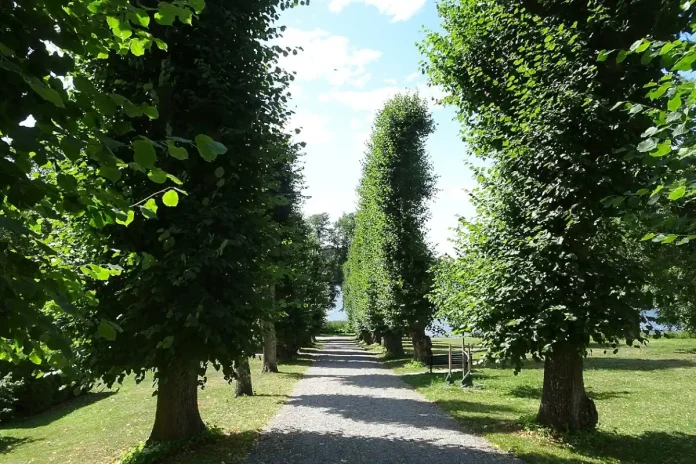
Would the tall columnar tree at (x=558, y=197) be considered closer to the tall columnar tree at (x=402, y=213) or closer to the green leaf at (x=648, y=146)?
the green leaf at (x=648, y=146)

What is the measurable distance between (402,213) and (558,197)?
16333 mm

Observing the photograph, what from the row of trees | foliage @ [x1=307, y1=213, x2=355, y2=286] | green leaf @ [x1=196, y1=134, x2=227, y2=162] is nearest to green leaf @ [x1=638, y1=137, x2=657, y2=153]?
green leaf @ [x1=196, y1=134, x2=227, y2=162]

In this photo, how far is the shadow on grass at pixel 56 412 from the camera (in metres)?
13.6

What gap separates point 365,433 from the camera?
9.66 m

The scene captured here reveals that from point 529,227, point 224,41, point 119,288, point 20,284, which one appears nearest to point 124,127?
point 20,284

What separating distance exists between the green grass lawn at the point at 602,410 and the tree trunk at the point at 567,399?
228mm

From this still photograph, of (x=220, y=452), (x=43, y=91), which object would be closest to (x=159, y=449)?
(x=220, y=452)

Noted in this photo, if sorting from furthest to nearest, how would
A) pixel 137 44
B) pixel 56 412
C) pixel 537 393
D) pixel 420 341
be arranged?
pixel 420 341 → pixel 56 412 → pixel 537 393 → pixel 137 44

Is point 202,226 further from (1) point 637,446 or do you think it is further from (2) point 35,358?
(1) point 637,446

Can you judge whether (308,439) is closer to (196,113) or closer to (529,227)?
(529,227)

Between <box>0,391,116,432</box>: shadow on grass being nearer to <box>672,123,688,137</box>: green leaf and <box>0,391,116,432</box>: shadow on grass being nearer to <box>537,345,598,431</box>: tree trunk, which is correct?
<box>537,345,598,431</box>: tree trunk

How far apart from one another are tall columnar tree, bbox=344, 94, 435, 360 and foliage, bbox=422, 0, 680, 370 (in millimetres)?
13853

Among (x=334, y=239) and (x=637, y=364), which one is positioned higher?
(x=334, y=239)

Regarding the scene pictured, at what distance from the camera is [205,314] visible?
6566mm
